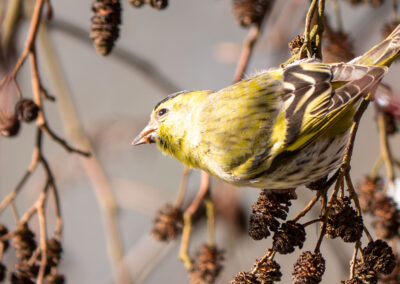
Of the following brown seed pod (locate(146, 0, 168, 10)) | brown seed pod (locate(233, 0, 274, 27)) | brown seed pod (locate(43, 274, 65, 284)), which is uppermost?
brown seed pod (locate(233, 0, 274, 27))

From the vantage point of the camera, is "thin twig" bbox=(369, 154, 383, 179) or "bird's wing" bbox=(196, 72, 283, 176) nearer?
"bird's wing" bbox=(196, 72, 283, 176)

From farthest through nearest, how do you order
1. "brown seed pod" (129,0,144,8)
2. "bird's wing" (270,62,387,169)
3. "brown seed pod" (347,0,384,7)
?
"brown seed pod" (347,0,384,7), "brown seed pod" (129,0,144,8), "bird's wing" (270,62,387,169)

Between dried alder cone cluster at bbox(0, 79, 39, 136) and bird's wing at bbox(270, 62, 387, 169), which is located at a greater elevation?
bird's wing at bbox(270, 62, 387, 169)

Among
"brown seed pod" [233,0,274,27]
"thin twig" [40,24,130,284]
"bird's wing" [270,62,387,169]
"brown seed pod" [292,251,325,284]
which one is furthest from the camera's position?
"thin twig" [40,24,130,284]

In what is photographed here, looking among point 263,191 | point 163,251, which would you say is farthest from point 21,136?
point 263,191

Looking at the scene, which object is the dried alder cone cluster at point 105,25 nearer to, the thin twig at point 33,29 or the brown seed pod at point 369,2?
the thin twig at point 33,29

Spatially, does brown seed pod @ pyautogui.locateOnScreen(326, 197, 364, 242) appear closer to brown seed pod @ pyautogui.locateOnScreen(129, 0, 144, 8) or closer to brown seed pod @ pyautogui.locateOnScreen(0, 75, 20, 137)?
brown seed pod @ pyautogui.locateOnScreen(129, 0, 144, 8)

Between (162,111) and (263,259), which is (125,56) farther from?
(263,259)

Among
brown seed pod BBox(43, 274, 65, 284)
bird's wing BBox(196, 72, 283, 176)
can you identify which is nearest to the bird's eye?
bird's wing BBox(196, 72, 283, 176)

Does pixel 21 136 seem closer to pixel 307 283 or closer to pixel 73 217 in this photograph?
pixel 73 217
